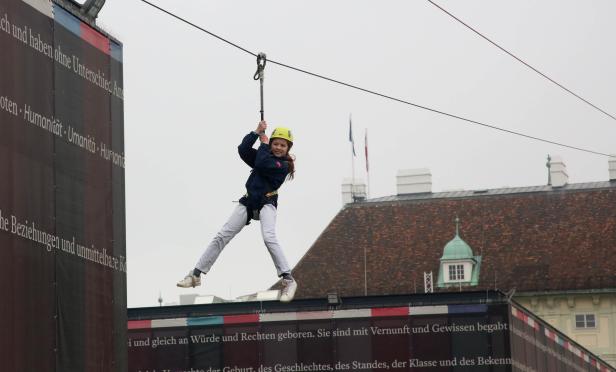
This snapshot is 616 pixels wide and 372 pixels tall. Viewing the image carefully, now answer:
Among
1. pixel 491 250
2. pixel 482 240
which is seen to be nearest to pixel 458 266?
pixel 491 250

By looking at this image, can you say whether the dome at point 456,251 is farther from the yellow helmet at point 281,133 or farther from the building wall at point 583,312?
the yellow helmet at point 281,133

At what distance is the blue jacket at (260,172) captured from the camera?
19594mm

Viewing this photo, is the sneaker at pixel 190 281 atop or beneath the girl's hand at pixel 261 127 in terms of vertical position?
beneath

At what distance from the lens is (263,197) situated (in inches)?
784

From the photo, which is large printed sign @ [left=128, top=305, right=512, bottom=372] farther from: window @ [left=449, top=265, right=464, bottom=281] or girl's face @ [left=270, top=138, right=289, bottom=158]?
window @ [left=449, top=265, right=464, bottom=281]

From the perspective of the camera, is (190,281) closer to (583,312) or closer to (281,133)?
(281,133)

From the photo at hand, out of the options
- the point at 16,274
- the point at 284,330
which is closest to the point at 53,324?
the point at 16,274

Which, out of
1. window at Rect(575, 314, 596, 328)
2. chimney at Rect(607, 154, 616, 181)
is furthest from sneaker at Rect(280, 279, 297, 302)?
chimney at Rect(607, 154, 616, 181)

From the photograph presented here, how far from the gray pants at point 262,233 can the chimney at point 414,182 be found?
72.5 meters

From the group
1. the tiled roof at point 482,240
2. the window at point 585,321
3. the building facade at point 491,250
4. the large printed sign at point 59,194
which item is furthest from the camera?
the tiled roof at point 482,240

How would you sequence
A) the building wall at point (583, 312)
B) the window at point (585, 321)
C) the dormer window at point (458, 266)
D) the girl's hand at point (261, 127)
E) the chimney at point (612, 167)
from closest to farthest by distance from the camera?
the girl's hand at point (261, 127)
the building wall at point (583, 312)
the window at point (585, 321)
the dormer window at point (458, 266)
the chimney at point (612, 167)

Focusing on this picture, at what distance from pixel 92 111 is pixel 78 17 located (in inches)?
48.2

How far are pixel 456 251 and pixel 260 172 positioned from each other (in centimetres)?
6794

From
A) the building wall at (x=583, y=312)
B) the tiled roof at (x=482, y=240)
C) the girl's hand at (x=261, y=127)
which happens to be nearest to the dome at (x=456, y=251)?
the tiled roof at (x=482, y=240)
